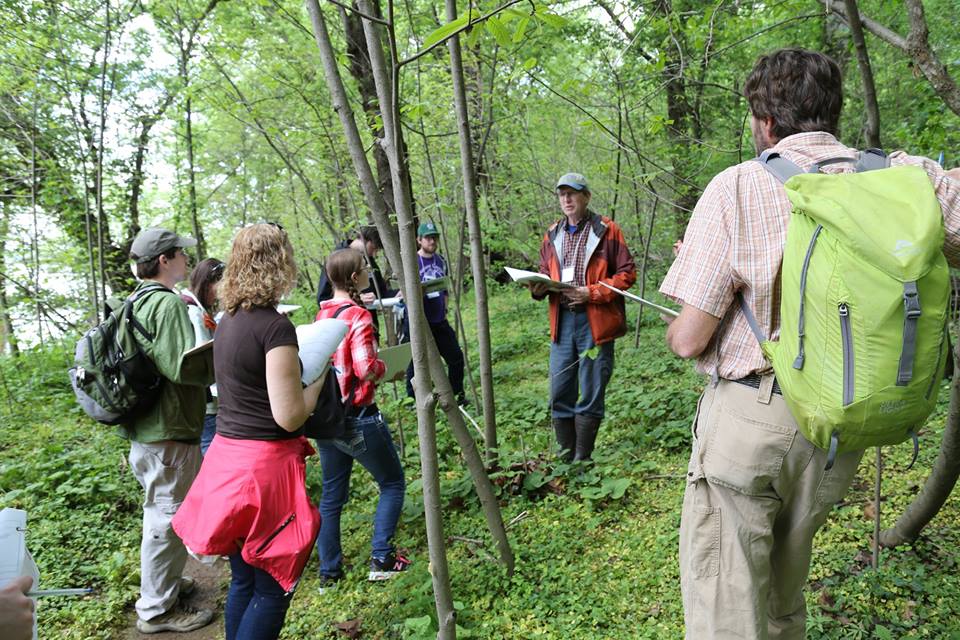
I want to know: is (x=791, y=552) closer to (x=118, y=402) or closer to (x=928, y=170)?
(x=928, y=170)

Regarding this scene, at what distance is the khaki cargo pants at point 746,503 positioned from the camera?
1625mm

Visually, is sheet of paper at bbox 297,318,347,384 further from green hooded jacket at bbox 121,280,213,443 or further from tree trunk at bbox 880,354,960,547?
tree trunk at bbox 880,354,960,547

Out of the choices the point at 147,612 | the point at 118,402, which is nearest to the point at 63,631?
the point at 147,612

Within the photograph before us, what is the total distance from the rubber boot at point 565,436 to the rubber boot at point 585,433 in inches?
2.4

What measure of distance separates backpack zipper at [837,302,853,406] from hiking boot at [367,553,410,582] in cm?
269

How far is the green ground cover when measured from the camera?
8.55 ft

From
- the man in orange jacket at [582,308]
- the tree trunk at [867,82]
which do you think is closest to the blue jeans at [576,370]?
the man in orange jacket at [582,308]

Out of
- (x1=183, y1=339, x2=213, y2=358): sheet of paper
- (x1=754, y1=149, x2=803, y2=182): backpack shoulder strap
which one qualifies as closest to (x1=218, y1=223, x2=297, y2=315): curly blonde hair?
(x1=183, y1=339, x2=213, y2=358): sheet of paper

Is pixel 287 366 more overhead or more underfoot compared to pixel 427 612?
more overhead

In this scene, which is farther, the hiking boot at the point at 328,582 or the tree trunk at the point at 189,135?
the tree trunk at the point at 189,135

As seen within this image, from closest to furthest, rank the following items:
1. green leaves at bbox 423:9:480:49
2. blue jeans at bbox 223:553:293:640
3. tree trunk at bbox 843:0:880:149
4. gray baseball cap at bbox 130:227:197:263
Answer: green leaves at bbox 423:9:480:49, tree trunk at bbox 843:0:880:149, blue jeans at bbox 223:553:293:640, gray baseball cap at bbox 130:227:197:263

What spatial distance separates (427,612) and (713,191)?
2.35 meters

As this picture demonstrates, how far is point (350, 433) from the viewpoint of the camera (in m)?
3.10

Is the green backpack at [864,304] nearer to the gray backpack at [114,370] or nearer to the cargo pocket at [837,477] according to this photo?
the cargo pocket at [837,477]
